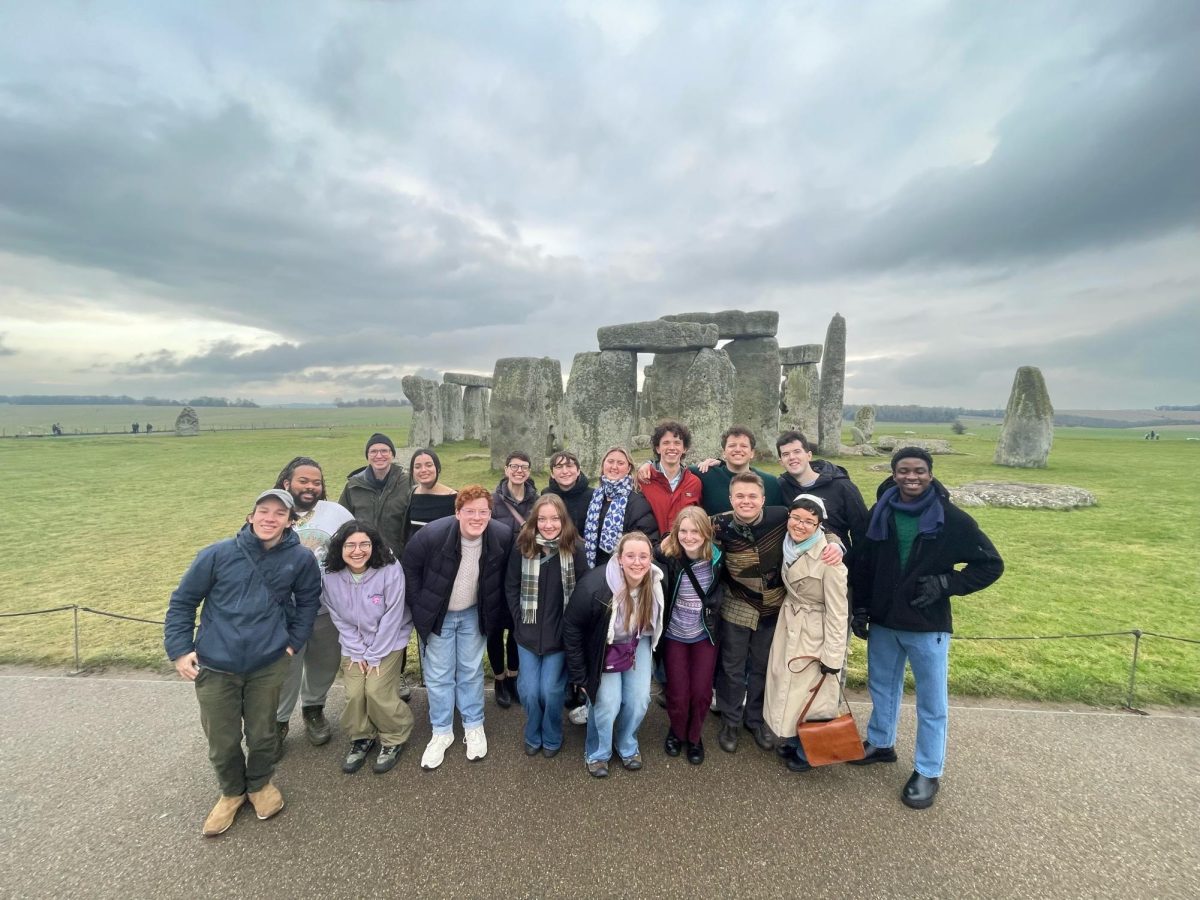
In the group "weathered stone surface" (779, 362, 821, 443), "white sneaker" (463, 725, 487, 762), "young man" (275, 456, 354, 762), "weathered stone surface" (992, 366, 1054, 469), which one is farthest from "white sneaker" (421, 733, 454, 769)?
"weathered stone surface" (992, 366, 1054, 469)

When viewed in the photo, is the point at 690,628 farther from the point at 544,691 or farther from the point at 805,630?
the point at 544,691

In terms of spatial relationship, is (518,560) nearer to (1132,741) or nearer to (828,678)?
(828,678)

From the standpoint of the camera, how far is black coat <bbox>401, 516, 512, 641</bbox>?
10.8 feet

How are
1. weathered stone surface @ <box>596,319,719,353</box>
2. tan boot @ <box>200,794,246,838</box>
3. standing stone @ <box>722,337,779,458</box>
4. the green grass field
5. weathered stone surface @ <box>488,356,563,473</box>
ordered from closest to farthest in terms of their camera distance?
tan boot @ <box>200,794,246,838</box>
the green grass field
weathered stone surface @ <box>596,319,719,353</box>
weathered stone surface @ <box>488,356,563,473</box>
standing stone @ <box>722,337,779,458</box>

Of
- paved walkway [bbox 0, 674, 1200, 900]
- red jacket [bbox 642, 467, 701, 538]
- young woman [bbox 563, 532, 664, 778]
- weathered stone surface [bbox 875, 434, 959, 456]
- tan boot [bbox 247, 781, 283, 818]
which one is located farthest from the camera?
weathered stone surface [bbox 875, 434, 959, 456]

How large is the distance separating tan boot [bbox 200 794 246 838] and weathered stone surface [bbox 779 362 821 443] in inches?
664

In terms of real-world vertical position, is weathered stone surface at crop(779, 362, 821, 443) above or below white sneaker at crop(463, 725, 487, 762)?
above

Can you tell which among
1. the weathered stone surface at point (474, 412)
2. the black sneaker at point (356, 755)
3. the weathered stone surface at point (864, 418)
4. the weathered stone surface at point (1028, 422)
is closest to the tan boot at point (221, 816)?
the black sneaker at point (356, 755)

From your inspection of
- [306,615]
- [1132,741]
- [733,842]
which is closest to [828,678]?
[733,842]

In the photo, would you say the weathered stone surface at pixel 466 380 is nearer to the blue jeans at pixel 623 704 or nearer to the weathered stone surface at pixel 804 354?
the weathered stone surface at pixel 804 354

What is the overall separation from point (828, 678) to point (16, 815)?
4469 millimetres

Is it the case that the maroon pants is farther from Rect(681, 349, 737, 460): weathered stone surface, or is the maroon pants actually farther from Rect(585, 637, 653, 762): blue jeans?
Rect(681, 349, 737, 460): weathered stone surface

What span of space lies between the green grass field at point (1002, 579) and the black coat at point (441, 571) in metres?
2.89

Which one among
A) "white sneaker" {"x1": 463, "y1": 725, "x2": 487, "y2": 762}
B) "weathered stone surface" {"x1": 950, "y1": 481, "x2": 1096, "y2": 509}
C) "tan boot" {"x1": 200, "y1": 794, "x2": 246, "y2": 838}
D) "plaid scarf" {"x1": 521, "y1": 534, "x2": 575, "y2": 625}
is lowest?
"tan boot" {"x1": 200, "y1": 794, "x2": 246, "y2": 838}
